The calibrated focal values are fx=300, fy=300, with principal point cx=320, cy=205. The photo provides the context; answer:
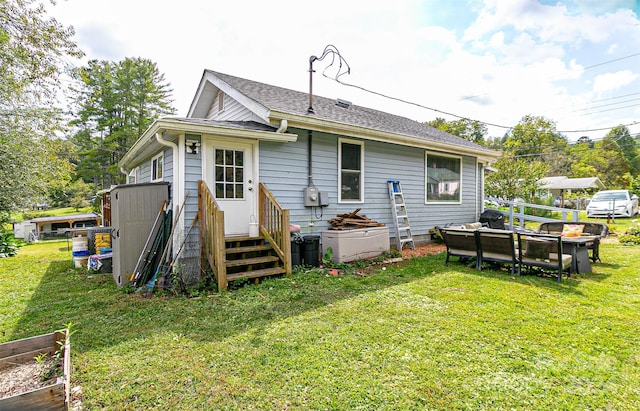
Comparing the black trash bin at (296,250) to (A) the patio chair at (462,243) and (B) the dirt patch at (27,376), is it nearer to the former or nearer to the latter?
(A) the patio chair at (462,243)

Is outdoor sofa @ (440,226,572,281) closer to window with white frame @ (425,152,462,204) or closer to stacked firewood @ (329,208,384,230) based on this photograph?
stacked firewood @ (329,208,384,230)

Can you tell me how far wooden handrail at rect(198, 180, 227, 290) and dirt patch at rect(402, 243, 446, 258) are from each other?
4335 millimetres

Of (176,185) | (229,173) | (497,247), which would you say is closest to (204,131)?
(229,173)

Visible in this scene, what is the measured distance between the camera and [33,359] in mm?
2359

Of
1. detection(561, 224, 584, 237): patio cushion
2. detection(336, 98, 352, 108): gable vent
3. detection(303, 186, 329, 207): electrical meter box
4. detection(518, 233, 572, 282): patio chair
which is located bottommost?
detection(518, 233, 572, 282): patio chair

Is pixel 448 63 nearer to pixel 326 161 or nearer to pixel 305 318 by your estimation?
pixel 326 161

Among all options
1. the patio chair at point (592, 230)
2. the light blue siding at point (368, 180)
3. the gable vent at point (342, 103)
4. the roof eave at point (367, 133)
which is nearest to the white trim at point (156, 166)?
the light blue siding at point (368, 180)

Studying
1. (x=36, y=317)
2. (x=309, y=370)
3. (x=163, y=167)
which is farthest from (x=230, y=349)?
(x=163, y=167)

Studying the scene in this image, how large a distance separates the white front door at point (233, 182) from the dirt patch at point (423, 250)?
150 inches

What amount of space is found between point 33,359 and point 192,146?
3.64 m

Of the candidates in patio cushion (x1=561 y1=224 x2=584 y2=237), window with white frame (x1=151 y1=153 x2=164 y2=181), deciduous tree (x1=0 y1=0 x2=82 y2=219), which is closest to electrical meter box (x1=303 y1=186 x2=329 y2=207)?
window with white frame (x1=151 y1=153 x2=164 y2=181)

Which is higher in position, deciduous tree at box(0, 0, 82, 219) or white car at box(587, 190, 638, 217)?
deciduous tree at box(0, 0, 82, 219)

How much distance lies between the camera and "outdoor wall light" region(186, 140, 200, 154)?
520 cm

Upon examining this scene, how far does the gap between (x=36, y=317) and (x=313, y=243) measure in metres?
4.10
